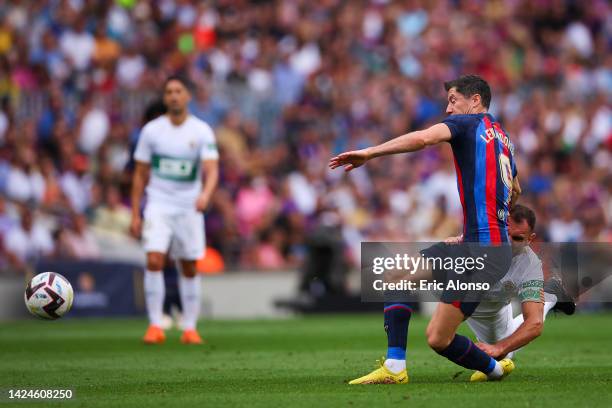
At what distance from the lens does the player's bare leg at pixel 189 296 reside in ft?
41.3

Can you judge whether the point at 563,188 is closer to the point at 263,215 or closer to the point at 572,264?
the point at 263,215

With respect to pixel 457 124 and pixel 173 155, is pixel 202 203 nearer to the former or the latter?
pixel 173 155

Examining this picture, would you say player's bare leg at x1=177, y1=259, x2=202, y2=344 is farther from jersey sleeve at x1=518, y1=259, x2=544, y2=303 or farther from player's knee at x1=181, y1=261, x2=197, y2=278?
jersey sleeve at x1=518, y1=259, x2=544, y2=303

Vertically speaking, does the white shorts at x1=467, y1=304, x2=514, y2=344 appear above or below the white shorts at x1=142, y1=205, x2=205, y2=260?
below

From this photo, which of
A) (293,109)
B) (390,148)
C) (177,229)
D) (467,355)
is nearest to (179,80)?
(177,229)

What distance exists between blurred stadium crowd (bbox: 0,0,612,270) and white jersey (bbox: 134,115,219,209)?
5.41 metres

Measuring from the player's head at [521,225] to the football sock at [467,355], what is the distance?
42.2 inches

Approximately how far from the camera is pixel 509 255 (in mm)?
7863

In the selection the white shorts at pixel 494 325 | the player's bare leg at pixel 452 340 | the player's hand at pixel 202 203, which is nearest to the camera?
the player's bare leg at pixel 452 340

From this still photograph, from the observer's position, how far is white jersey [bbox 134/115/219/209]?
12727 millimetres

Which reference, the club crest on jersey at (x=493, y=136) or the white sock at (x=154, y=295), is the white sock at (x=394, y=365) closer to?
the club crest on jersey at (x=493, y=136)

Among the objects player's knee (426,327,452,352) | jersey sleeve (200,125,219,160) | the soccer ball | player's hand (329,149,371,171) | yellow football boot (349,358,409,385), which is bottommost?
yellow football boot (349,358,409,385)

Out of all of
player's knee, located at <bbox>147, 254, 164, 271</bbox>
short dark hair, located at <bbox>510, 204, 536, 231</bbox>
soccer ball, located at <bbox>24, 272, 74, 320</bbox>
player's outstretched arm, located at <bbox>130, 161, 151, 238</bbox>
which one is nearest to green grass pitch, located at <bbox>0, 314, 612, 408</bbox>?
soccer ball, located at <bbox>24, 272, 74, 320</bbox>

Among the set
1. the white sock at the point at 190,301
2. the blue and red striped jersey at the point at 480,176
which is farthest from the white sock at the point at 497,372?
the white sock at the point at 190,301
